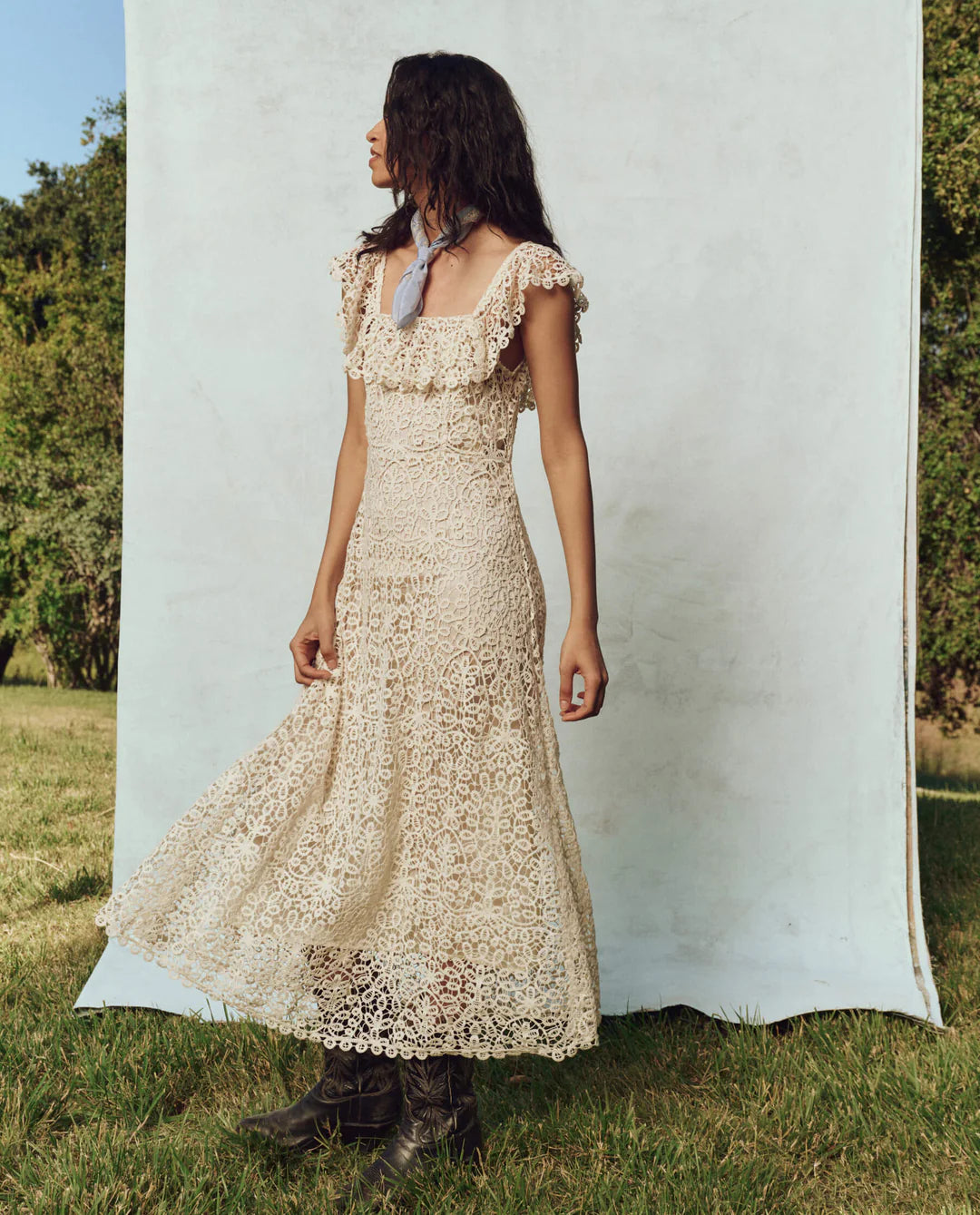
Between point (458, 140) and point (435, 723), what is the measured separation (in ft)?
2.77

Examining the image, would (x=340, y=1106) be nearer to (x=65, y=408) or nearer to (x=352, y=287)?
(x=352, y=287)

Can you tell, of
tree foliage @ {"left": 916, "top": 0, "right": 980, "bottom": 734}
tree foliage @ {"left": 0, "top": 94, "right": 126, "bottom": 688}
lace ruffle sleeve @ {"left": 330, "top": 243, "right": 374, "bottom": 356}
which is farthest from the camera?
tree foliage @ {"left": 0, "top": 94, "right": 126, "bottom": 688}

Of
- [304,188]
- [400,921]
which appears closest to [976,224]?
[304,188]

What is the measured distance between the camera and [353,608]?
1.78 m

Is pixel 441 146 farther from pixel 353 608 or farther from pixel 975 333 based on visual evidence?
pixel 975 333

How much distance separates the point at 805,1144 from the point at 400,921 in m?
0.84

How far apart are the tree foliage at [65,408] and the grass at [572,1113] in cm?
629

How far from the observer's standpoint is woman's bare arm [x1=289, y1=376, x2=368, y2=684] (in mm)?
1821

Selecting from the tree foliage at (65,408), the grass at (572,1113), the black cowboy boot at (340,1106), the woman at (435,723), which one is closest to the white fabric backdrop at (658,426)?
the grass at (572,1113)

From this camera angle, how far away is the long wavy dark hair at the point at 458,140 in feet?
5.31

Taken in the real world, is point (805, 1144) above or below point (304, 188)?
below

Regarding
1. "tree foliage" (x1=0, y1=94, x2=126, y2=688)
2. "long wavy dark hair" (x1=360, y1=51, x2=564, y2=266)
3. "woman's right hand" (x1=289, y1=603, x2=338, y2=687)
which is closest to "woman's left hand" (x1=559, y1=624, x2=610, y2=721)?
"woman's right hand" (x1=289, y1=603, x2=338, y2=687)

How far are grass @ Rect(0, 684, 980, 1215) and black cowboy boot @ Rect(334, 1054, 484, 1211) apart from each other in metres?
0.04

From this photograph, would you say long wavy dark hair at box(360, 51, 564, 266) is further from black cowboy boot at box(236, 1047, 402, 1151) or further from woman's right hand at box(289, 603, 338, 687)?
black cowboy boot at box(236, 1047, 402, 1151)
